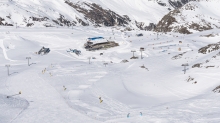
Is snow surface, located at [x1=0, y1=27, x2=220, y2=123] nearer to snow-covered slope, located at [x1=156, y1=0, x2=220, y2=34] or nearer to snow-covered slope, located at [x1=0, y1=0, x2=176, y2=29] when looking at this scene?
snow-covered slope, located at [x1=156, y1=0, x2=220, y2=34]

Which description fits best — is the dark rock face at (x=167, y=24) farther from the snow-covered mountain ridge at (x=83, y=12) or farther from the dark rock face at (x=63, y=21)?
the snow-covered mountain ridge at (x=83, y=12)

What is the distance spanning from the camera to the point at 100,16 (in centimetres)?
13788

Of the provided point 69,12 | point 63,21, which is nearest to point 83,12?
point 69,12

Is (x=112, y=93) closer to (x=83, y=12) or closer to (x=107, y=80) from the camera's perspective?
(x=107, y=80)

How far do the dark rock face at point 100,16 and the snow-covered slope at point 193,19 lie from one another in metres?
46.0

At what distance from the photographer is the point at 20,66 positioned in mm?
41031

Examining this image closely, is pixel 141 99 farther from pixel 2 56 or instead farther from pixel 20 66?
pixel 2 56

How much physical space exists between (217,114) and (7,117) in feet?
43.7

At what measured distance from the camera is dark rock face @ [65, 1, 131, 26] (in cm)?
13062

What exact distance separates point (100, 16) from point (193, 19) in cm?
6330

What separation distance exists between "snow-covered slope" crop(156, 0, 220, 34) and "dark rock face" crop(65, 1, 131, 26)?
4605 centimetres

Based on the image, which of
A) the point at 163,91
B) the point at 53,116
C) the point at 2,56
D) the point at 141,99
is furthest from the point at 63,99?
the point at 2,56

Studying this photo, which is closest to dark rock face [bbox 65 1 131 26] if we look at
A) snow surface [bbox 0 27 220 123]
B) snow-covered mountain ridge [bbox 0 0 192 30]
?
snow-covered mountain ridge [bbox 0 0 192 30]

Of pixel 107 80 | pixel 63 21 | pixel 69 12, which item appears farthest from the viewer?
pixel 69 12
